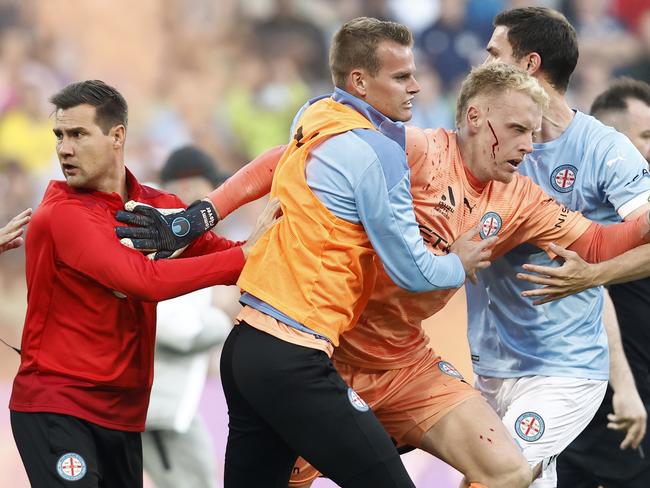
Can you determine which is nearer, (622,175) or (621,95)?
(622,175)

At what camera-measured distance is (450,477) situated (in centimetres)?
760

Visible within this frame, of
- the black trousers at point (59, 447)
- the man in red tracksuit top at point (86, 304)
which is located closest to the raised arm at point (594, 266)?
the man in red tracksuit top at point (86, 304)

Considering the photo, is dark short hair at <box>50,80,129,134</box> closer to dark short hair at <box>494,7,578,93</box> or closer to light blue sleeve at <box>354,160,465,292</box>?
light blue sleeve at <box>354,160,465,292</box>

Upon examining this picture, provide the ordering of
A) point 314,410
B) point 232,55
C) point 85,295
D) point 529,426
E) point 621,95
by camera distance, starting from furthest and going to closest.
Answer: point 232,55 < point 621,95 < point 529,426 < point 85,295 < point 314,410

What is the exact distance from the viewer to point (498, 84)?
15.1 feet

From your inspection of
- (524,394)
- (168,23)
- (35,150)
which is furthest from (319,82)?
(524,394)

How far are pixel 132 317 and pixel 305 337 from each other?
768 mm

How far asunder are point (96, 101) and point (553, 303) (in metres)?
2.13

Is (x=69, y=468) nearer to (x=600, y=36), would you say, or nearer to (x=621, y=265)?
(x=621, y=265)

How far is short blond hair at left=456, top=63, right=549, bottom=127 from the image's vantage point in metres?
4.59

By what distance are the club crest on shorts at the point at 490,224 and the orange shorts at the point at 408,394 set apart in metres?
0.59

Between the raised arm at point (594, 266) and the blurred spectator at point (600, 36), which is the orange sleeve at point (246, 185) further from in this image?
the blurred spectator at point (600, 36)

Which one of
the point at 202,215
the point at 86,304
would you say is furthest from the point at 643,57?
the point at 86,304

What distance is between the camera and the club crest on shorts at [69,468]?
4.10 metres
